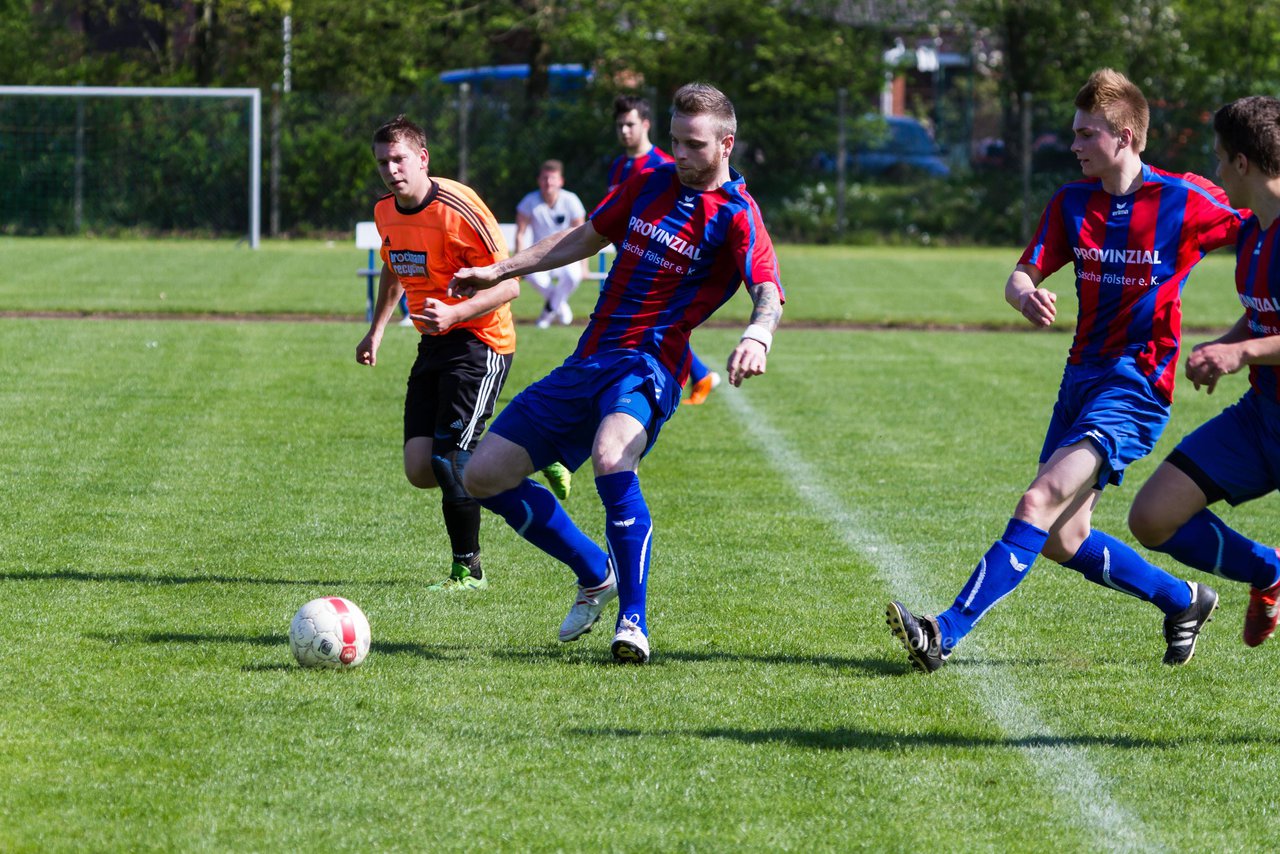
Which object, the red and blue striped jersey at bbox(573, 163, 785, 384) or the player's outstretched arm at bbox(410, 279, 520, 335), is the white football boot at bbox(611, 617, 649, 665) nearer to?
the red and blue striped jersey at bbox(573, 163, 785, 384)

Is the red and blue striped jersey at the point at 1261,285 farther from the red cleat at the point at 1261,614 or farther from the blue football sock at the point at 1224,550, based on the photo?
the red cleat at the point at 1261,614

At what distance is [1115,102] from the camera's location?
514cm

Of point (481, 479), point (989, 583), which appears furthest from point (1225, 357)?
point (481, 479)

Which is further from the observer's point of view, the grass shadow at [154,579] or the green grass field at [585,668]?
the grass shadow at [154,579]

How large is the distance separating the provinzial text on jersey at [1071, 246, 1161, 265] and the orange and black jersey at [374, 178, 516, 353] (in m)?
2.39

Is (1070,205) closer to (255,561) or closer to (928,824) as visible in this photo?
(928,824)

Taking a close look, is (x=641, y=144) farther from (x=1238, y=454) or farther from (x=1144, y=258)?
(x=1238, y=454)

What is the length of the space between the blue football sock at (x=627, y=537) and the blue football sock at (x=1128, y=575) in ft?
4.59

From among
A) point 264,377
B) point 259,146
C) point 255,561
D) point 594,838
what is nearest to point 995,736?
point 594,838

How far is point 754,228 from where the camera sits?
17.8ft

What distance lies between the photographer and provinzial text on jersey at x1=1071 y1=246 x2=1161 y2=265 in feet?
17.1

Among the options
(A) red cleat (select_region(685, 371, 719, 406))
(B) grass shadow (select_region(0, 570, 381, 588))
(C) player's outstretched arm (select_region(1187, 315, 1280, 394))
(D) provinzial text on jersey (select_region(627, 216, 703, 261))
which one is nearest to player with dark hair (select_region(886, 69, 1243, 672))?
(C) player's outstretched arm (select_region(1187, 315, 1280, 394))

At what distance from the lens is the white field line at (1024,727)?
3928 mm

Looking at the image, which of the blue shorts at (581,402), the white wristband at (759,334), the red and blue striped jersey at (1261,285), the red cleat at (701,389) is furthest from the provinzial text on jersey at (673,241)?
the red cleat at (701,389)
